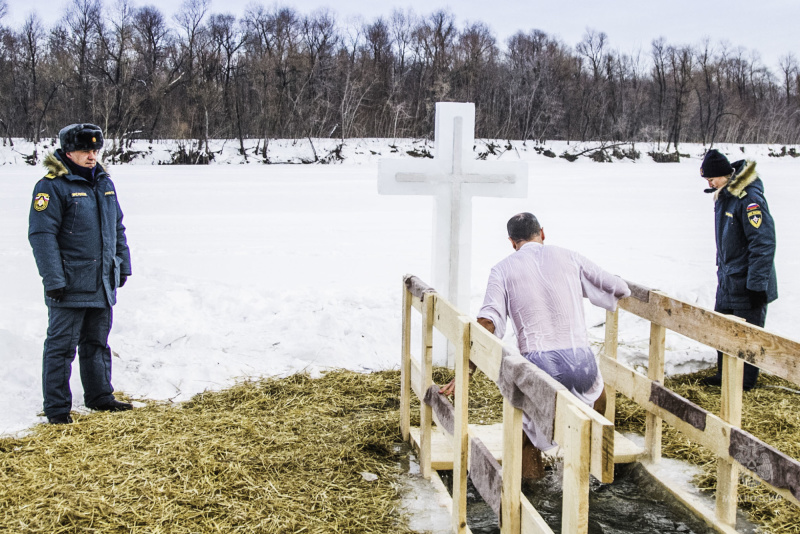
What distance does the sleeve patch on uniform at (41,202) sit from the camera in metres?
4.38

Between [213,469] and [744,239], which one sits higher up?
[744,239]

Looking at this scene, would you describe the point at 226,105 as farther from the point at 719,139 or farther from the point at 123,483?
the point at 123,483

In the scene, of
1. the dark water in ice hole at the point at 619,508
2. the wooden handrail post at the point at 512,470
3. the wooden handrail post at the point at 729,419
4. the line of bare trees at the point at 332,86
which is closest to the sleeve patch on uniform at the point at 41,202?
the dark water in ice hole at the point at 619,508

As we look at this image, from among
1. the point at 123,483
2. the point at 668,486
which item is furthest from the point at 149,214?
the point at 668,486

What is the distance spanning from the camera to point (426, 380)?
404 centimetres

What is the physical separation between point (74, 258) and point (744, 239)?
4657mm

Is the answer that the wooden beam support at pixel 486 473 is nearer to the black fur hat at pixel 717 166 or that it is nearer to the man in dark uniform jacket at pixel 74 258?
the man in dark uniform jacket at pixel 74 258

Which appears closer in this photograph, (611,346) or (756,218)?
(611,346)

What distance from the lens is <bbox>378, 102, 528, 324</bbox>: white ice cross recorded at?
18.6 feet

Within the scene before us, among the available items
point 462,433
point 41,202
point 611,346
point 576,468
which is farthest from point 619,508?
point 41,202

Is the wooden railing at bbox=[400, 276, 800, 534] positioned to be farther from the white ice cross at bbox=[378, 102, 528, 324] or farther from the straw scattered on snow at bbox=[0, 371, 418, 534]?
the white ice cross at bbox=[378, 102, 528, 324]

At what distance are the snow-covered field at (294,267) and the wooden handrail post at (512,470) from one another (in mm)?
3114

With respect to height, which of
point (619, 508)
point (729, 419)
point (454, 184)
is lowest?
point (619, 508)

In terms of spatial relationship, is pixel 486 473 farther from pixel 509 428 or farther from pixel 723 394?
pixel 723 394
